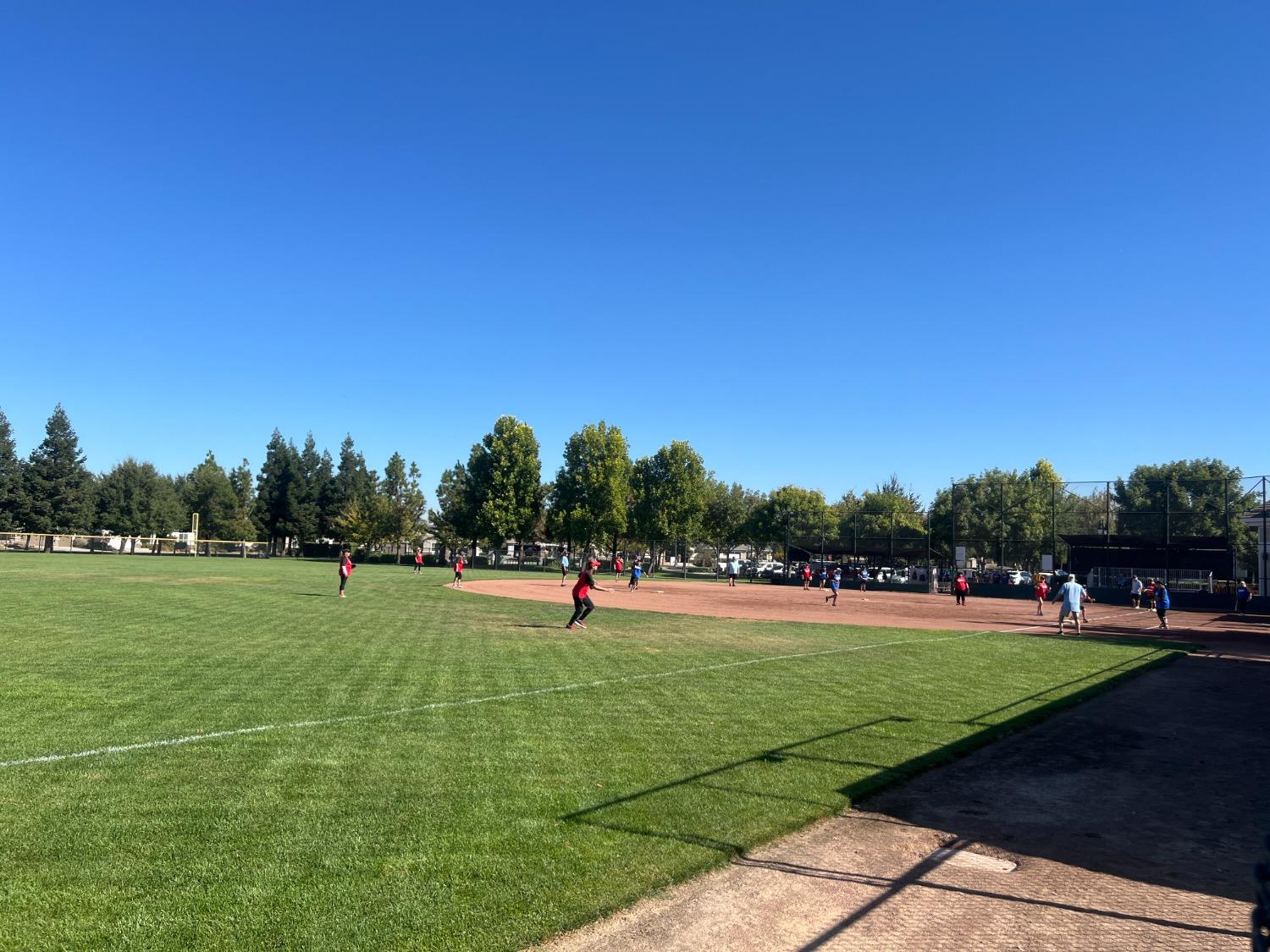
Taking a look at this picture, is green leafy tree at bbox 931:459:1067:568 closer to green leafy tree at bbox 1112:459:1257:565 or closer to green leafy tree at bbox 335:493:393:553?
green leafy tree at bbox 1112:459:1257:565

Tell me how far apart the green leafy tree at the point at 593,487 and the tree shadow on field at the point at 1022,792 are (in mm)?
71239

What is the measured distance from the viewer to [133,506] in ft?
305

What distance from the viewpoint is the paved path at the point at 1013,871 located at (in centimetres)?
445

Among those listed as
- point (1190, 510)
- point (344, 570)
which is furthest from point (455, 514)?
point (1190, 510)

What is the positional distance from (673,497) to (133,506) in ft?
218

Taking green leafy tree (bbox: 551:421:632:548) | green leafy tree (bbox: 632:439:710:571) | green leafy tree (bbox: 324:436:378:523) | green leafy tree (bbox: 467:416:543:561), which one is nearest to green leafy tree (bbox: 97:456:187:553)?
green leafy tree (bbox: 324:436:378:523)

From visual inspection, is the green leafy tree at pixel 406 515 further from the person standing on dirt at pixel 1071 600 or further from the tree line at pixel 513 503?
the person standing on dirt at pixel 1071 600

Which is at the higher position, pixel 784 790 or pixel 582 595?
pixel 582 595

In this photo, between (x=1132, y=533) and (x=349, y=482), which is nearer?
(x=1132, y=533)

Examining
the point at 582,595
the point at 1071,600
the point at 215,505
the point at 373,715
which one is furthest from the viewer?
the point at 215,505

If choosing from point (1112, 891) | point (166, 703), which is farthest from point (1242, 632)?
point (166, 703)

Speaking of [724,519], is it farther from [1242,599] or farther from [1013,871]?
[1013,871]

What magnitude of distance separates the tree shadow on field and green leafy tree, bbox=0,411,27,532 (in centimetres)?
9806

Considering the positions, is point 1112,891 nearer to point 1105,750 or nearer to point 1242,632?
point 1105,750
